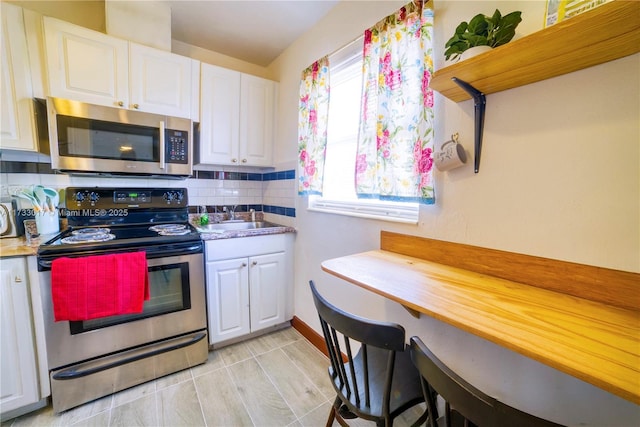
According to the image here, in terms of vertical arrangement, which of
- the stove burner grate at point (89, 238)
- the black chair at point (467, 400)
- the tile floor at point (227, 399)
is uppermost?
the stove burner grate at point (89, 238)

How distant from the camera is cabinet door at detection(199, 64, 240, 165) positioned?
6.88 feet

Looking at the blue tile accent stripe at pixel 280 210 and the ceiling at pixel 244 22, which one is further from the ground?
the ceiling at pixel 244 22

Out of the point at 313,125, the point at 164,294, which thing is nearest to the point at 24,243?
the point at 164,294

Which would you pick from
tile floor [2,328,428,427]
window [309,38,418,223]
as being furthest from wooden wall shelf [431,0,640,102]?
tile floor [2,328,428,427]

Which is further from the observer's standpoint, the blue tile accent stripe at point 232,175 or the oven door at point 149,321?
the blue tile accent stripe at point 232,175

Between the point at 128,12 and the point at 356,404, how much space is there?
106 inches

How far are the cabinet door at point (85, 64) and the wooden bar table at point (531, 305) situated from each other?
1.88 meters

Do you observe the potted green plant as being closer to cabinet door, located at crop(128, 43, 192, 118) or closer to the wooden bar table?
the wooden bar table

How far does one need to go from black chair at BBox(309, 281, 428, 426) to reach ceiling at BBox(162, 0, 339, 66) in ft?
6.34

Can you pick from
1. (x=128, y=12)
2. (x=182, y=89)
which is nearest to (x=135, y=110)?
(x=182, y=89)

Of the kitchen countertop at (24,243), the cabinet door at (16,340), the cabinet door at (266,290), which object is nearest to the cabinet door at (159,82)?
the kitchen countertop at (24,243)

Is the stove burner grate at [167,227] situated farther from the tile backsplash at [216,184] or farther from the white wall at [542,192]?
the white wall at [542,192]

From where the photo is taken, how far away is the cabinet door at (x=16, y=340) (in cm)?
133

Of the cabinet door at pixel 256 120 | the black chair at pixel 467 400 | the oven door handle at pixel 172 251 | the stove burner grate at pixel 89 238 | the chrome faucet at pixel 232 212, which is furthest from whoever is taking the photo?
the chrome faucet at pixel 232 212
